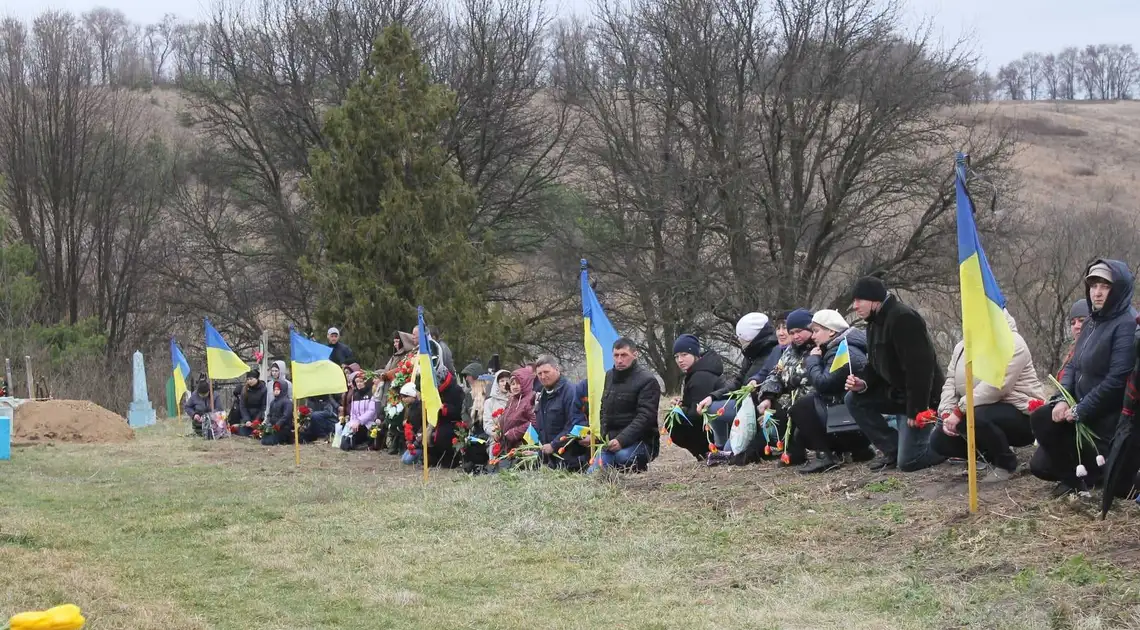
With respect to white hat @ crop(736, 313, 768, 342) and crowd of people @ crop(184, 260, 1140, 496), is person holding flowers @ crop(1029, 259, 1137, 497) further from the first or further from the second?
white hat @ crop(736, 313, 768, 342)

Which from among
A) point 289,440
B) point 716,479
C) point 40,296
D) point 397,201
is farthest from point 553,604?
point 40,296

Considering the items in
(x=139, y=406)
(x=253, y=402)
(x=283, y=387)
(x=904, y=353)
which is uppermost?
(x=904, y=353)

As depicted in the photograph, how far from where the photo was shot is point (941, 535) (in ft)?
24.3

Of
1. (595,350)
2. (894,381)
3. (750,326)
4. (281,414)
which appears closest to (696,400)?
(750,326)

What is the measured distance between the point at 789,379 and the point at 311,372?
7.68 metres

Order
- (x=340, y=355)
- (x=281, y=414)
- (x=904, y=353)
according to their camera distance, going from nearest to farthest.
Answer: (x=904, y=353), (x=281, y=414), (x=340, y=355)

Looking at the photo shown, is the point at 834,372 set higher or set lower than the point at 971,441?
higher

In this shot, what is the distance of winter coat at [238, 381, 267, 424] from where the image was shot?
2080cm

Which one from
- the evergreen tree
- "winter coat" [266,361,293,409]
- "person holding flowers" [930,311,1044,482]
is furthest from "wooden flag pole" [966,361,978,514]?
the evergreen tree

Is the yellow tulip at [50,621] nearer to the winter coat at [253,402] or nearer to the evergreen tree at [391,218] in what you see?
the winter coat at [253,402]

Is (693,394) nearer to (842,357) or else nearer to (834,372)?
(834,372)

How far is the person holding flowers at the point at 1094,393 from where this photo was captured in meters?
7.20

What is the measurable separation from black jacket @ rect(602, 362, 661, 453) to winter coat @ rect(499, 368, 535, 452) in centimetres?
143

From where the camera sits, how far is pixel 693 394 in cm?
1195
